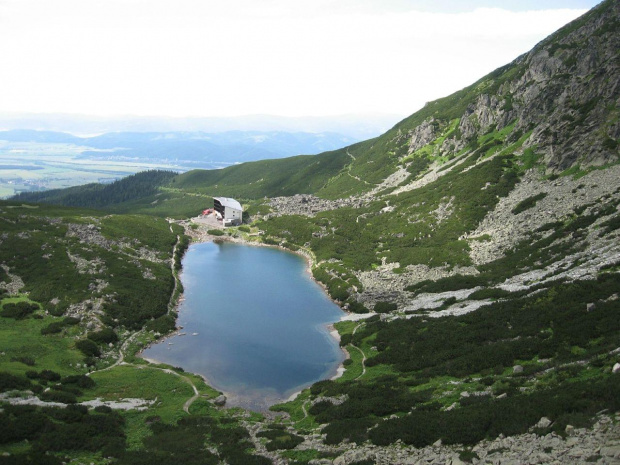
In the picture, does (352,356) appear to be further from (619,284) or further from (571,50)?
(571,50)

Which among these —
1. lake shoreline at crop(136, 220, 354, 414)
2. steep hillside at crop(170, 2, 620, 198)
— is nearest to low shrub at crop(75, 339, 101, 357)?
lake shoreline at crop(136, 220, 354, 414)

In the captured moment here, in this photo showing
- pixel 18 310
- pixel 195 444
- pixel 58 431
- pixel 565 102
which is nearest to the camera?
pixel 58 431

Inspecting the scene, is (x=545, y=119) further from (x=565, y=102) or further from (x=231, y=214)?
(x=231, y=214)

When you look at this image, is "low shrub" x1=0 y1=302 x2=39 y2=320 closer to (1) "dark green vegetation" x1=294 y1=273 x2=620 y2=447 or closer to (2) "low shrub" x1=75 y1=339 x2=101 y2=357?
(2) "low shrub" x1=75 y1=339 x2=101 y2=357

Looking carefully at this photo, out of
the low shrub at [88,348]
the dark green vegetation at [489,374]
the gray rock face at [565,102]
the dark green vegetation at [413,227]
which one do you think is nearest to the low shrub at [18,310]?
the low shrub at [88,348]

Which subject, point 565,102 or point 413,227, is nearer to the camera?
point 565,102

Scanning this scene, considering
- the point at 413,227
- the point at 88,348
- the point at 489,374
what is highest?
the point at 413,227

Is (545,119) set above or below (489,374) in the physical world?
above

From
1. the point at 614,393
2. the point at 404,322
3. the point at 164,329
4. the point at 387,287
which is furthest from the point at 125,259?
the point at 614,393

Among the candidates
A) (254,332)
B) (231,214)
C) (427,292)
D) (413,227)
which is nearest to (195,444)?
(254,332)

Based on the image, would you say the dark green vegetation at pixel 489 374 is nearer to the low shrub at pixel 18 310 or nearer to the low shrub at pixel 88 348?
the low shrub at pixel 88 348
